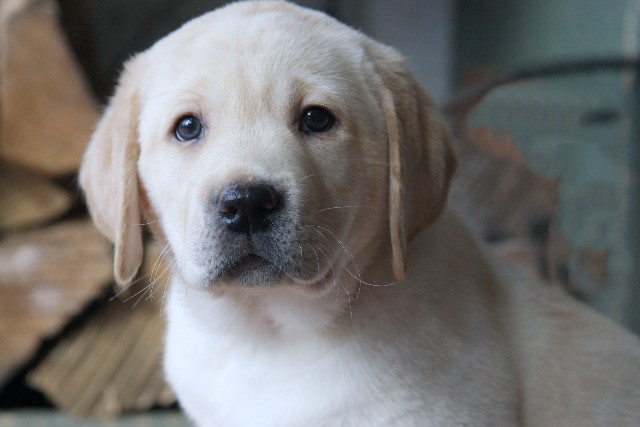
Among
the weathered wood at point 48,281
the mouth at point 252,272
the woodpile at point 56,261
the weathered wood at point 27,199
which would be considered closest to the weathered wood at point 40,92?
the woodpile at point 56,261

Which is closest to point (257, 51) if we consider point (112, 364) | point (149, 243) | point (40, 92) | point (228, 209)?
point (228, 209)

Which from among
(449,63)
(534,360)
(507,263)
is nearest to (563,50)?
(449,63)

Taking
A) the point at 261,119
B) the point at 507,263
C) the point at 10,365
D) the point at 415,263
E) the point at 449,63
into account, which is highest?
the point at 261,119

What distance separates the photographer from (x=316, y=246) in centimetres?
152

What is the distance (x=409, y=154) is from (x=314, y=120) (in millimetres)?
225

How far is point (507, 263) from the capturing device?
208 cm

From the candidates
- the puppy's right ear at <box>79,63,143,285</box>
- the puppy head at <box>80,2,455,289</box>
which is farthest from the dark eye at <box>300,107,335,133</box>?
the puppy's right ear at <box>79,63,143,285</box>

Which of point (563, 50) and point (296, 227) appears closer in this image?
point (296, 227)

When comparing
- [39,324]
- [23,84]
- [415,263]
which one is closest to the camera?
[415,263]

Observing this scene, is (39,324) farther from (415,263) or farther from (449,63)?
(449,63)

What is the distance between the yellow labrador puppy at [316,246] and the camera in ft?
5.08

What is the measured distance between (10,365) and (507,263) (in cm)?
187

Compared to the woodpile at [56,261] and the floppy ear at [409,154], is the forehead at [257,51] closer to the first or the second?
the floppy ear at [409,154]

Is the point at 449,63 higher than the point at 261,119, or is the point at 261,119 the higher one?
the point at 261,119
